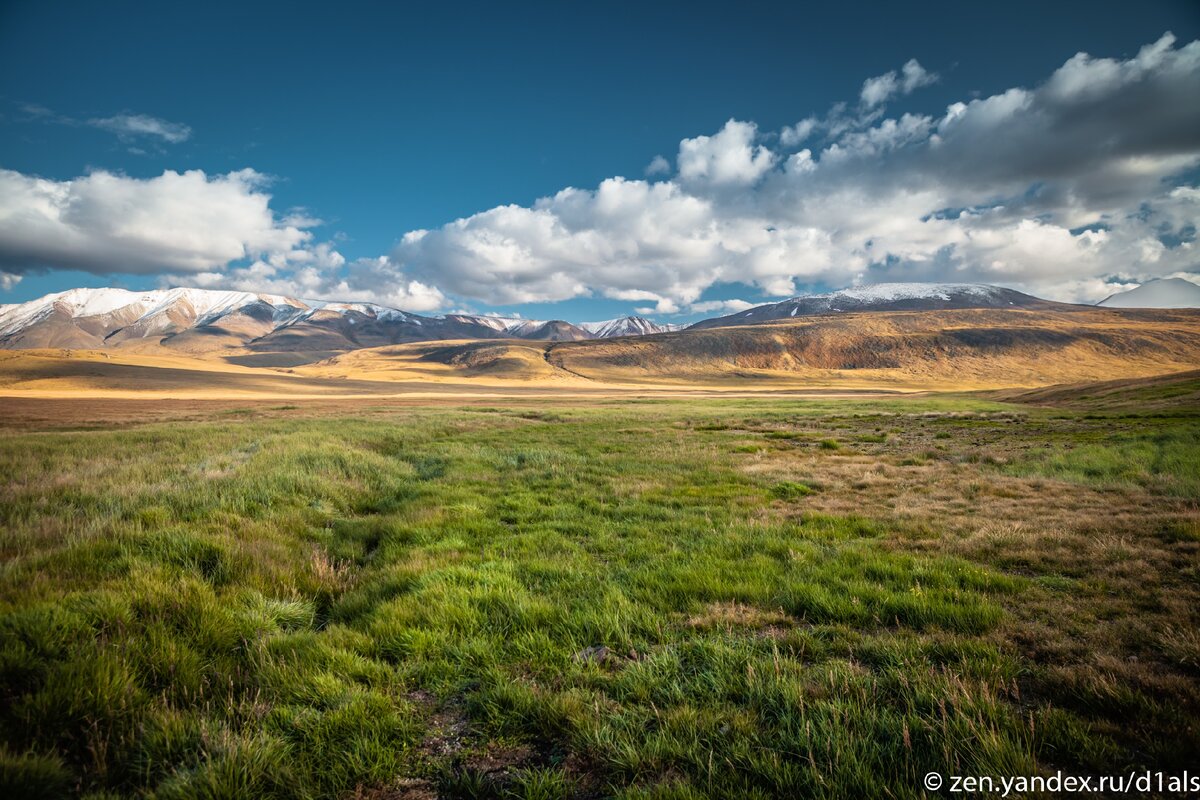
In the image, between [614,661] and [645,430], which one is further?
[645,430]

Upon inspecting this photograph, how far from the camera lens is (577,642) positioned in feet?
16.5

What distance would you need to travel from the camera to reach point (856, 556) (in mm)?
7320

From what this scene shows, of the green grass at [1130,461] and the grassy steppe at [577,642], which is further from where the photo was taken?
Result: the green grass at [1130,461]

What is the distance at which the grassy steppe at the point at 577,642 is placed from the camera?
3.28 metres

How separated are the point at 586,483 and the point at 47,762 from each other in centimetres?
1094

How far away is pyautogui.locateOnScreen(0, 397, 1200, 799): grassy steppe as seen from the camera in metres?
3.28

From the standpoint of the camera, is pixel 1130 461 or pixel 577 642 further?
pixel 1130 461

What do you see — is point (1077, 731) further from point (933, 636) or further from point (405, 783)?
point (405, 783)

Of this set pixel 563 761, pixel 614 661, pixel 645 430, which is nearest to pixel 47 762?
pixel 563 761

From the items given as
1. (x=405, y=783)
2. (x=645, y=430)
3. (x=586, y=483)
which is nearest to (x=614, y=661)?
(x=405, y=783)

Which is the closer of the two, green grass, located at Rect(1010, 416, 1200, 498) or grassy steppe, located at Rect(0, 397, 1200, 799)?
grassy steppe, located at Rect(0, 397, 1200, 799)

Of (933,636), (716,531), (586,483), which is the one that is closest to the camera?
(933,636)

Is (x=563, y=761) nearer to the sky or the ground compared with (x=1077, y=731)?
nearer to the ground

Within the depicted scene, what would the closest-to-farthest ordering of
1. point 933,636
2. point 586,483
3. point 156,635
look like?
point 156,635, point 933,636, point 586,483
